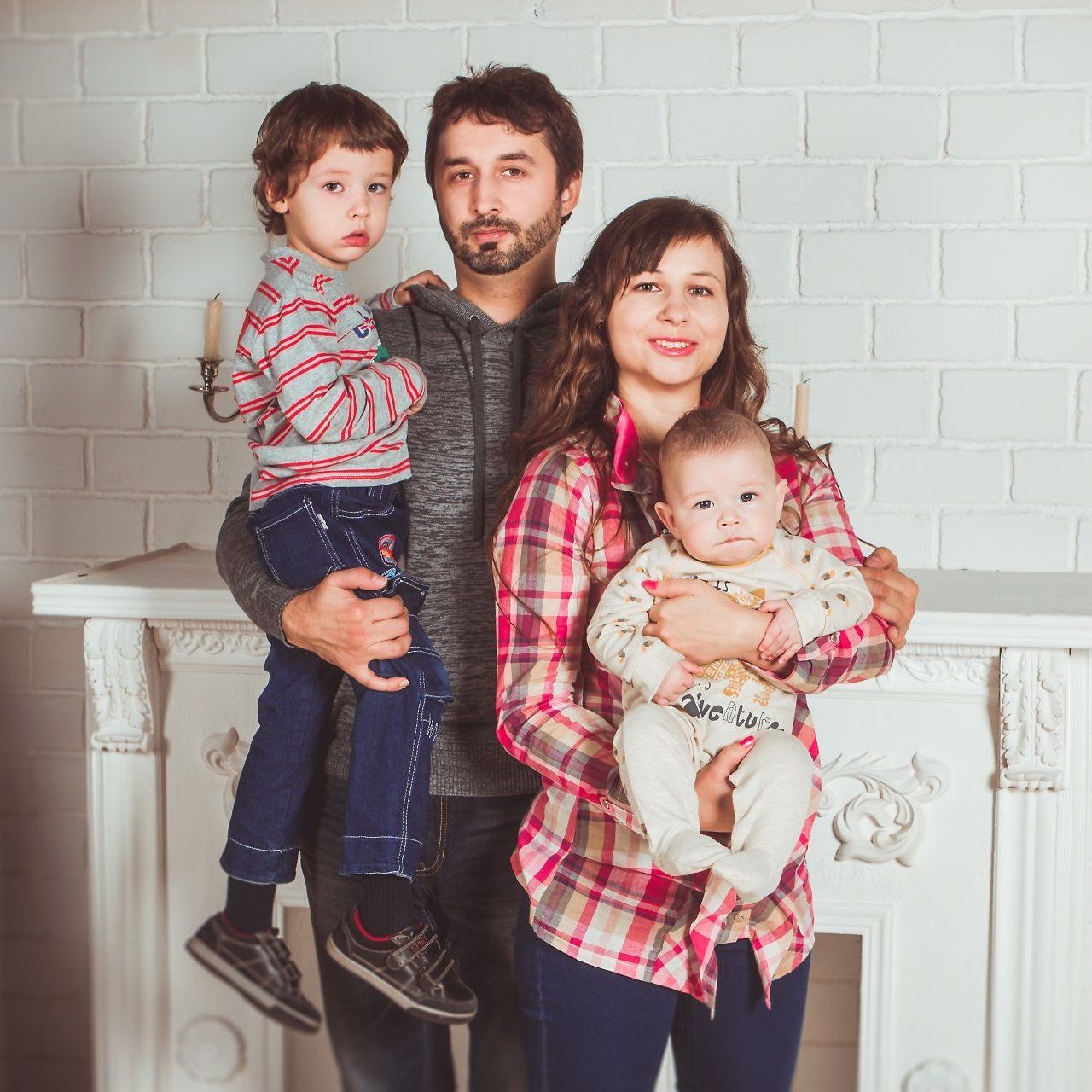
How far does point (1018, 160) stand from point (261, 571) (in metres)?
1.43

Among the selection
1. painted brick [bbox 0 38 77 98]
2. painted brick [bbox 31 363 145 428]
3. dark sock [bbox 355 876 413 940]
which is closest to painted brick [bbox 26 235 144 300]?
painted brick [bbox 31 363 145 428]

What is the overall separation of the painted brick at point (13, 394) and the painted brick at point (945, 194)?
5.24 ft

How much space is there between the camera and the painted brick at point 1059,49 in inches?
82.1

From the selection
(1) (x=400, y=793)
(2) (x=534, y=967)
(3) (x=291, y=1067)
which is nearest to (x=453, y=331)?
(1) (x=400, y=793)

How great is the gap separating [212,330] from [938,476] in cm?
123

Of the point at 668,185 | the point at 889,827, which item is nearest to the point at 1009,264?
the point at 668,185

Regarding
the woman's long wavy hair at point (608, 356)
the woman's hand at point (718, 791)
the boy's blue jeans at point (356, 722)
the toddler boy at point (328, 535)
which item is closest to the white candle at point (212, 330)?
the toddler boy at point (328, 535)

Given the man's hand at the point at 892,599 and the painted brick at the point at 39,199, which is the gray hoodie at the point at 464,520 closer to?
the man's hand at the point at 892,599

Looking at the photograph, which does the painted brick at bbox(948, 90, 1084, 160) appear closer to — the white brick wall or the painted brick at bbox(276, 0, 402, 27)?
the white brick wall

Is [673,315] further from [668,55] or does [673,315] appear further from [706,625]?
[668,55]

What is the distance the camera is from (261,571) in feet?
5.30

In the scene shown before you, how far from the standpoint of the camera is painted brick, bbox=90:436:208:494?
2367 mm

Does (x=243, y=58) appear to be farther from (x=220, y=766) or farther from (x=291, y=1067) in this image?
(x=291, y=1067)

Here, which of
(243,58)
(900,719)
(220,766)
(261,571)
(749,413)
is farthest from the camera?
(243,58)
